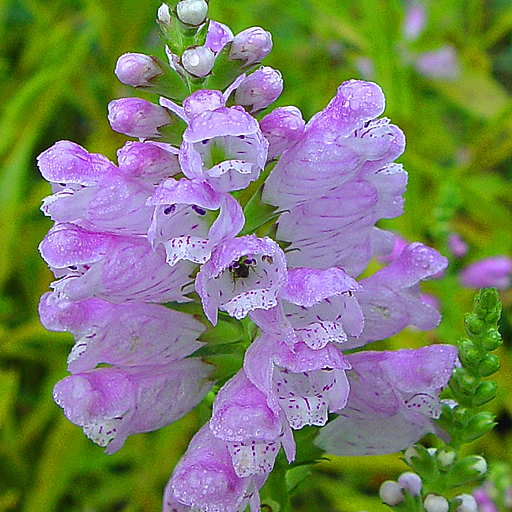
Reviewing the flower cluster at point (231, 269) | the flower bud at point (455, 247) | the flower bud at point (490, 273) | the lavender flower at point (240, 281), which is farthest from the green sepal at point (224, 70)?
the flower bud at point (490, 273)

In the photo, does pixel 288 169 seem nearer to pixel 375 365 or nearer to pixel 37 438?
pixel 375 365

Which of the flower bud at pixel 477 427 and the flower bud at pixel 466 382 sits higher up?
the flower bud at pixel 466 382

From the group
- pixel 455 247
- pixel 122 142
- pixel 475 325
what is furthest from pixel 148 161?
pixel 122 142

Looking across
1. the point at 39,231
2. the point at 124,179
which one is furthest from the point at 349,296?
the point at 39,231

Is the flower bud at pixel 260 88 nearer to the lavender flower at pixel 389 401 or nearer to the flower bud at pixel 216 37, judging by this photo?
the flower bud at pixel 216 37

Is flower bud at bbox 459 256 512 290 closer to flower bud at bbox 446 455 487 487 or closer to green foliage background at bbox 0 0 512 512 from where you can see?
green foliage background at bbox 0 0 512 512

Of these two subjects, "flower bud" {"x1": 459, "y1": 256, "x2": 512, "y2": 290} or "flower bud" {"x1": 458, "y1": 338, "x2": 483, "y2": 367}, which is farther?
"flower bud" {"x1": 459, "y1": 256, "x2": 512, "y2": 290}

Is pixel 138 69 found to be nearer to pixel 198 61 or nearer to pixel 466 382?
pixel 198 61

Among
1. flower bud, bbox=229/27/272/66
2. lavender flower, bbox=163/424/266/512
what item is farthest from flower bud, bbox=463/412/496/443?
flower bud, bbox=229/27/272/66
